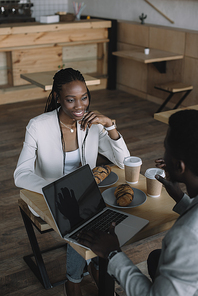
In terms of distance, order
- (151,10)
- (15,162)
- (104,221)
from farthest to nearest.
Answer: (151,10) → (15,162) → (104,221)

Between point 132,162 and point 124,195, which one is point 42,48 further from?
point 124,195

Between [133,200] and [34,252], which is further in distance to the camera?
[34,252]

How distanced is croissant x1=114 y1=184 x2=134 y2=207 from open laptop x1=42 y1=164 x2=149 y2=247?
0.05m

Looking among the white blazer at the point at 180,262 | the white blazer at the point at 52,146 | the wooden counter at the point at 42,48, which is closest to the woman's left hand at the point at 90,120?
the white blazer at the point at 52,146

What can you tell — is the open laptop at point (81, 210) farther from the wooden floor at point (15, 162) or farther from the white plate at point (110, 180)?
the wooden floor at point (15, 162)

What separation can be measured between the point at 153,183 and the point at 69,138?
0.57m

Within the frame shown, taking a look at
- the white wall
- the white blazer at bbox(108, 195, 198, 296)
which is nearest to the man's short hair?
the white blazer at bbox(108, 195, 198, 296)

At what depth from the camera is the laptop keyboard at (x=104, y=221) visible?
126 cm

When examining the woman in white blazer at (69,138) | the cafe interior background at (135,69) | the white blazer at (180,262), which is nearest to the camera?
the white blazer at (180,262)

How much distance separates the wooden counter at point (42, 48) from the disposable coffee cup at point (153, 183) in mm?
3953

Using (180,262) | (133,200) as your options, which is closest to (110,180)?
(133,200)

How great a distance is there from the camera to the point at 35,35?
5.27 m

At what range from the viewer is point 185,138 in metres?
0.95

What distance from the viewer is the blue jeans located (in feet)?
5.36
